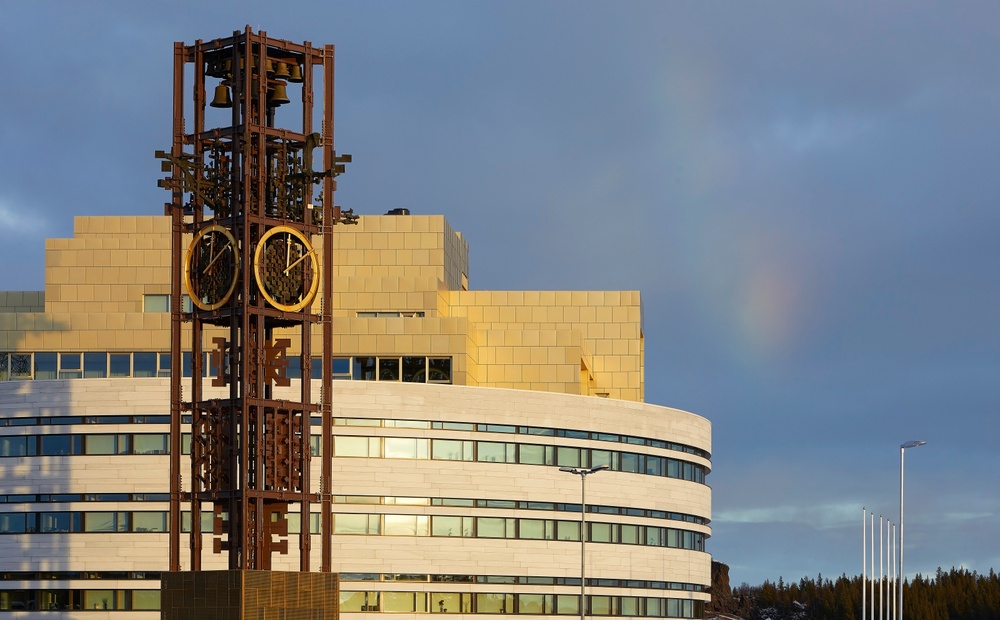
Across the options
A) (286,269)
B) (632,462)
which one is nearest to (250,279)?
(286,269)

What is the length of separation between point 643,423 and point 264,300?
40.0 m

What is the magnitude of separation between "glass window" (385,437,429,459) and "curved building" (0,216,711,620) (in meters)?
0.10

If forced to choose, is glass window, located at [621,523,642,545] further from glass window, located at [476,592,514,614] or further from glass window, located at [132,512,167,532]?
glass window, located at [132,512,167,532]

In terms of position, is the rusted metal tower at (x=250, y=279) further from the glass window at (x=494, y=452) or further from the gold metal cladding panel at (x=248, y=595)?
the glass window at (x=494, y=452)

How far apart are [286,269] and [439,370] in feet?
111

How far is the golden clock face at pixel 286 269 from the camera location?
7056cm

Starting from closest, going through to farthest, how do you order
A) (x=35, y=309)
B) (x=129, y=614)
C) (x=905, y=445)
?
(x=129, y=614) < (x=905, y=445) < (x=35, y=309)

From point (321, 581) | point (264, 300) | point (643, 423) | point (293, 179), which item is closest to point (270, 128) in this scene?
point (293, 179)

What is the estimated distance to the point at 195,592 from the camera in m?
67.6

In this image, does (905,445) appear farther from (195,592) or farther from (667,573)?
(195,592)

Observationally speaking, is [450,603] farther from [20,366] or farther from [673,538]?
[20,366]

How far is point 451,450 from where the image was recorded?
98.2m

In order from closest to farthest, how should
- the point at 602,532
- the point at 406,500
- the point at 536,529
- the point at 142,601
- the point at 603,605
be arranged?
the point at 142,601 → the point at 406,500 → the point at 536,529 → the point at 603,605 → the point at 602,532

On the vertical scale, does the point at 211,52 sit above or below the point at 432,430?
above
